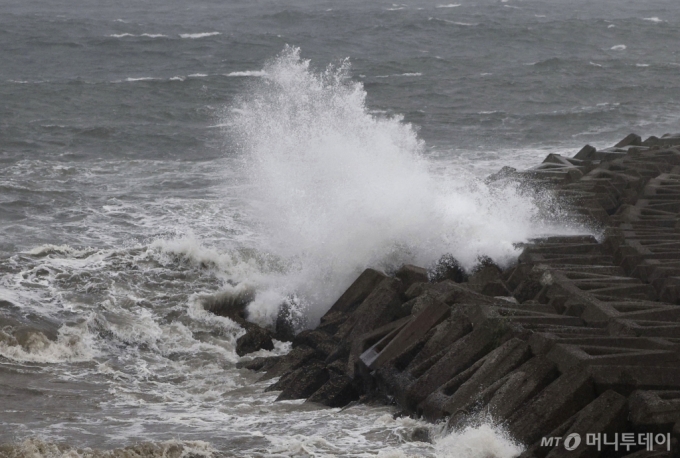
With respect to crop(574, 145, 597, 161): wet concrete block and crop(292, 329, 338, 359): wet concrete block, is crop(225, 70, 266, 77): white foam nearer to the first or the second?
crop(574, 145, 597, 161): wet concrete block

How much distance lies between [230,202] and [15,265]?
571 centimetres

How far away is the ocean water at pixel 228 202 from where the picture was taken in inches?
402

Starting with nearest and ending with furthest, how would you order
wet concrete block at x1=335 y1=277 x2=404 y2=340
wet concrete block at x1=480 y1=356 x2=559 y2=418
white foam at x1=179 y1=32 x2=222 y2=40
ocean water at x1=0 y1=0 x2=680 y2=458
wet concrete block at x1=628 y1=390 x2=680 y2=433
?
wet concrete block at x1=628 y1=390 x2=680 y2=433 → wet concrete block at x1=480 y1=356 x2=559 y2=418 → ocean water at x1=0 y1=0 x2=680 y2=458 → wet concrete block at x1=335 y1=277 x2=404 y2=340 → white foam at x1=179 y1=32 x2=222 y2=40

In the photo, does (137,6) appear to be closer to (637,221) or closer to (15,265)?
(15,265)

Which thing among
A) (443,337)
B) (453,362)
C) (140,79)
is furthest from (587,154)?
(140,79)

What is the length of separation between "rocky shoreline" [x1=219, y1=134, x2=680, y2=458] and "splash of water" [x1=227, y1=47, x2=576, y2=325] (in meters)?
0.67

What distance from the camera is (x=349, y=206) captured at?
15.3m

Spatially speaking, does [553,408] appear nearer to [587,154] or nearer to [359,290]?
[359,290]

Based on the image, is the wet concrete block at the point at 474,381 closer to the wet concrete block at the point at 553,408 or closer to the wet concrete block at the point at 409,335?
the wet concrete block at the point at 553,408

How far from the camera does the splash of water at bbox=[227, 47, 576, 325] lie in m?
13.8

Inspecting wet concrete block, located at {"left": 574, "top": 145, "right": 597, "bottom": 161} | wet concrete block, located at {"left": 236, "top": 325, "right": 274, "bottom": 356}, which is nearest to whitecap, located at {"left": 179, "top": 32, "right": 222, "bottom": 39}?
wet concrete block, located at {"left": 574, "top": 145, "right": 597, "bottom": 161}

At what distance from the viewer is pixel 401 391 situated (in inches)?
385

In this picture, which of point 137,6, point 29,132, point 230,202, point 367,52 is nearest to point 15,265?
point 230,202

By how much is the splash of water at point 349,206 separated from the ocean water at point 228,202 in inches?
1.6
